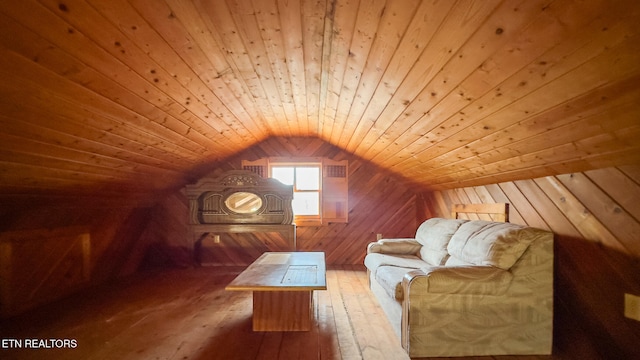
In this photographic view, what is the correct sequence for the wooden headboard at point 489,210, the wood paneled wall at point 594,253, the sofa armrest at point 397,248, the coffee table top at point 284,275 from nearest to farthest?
the wood paneled wall at point 594,253 → the coffee table top at point 284,275 → the wooden headboard at point 489,210 → the sofa armrest at point 397,248

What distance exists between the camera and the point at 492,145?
2.20m

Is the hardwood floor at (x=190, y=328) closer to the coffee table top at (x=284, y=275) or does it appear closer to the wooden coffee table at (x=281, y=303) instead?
the wooden coffee table at (x=281, y=303)

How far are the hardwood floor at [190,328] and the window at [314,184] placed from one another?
1.62 meters

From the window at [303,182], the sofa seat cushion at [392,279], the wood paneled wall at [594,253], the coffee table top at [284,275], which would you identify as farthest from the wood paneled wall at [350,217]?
the wood paneled wall at [594,253]

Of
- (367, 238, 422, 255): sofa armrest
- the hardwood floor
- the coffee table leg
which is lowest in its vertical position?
the hardwood floor

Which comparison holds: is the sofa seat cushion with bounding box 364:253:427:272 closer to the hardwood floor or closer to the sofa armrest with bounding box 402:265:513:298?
the hardwood floor

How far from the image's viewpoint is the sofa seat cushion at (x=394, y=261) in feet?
10.2

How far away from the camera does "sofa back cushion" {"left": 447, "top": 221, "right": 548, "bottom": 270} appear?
208cm

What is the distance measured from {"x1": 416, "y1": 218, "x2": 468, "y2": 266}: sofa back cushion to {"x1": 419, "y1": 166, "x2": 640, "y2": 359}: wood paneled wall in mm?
843

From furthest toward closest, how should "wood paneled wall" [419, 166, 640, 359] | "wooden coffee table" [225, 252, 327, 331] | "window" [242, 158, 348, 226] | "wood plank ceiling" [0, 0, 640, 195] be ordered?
1. "window" [242, 158, 348, 226]
2. "wooden coffee table" [225, 252, 327, 331]
3. "wood paneled wall" [419, 166, 640, 359]
4. "wood plank ceiling" [0, 0, 640, 195]

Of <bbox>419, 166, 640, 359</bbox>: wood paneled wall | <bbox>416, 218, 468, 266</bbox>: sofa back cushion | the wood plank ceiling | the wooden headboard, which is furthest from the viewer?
<bbox>416, 218, 468, 266</bbox>: sofa back cushion

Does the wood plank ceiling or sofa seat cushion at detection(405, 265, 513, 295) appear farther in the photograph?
sofa seat cushion at detection(405, 265, 513, 295)

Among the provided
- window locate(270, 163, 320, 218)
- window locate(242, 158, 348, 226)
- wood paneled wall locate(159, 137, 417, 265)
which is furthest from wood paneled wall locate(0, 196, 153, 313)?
window locate(270, 163, 320, 218)

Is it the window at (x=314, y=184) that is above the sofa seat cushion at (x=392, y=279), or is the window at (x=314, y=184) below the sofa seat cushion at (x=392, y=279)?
above
